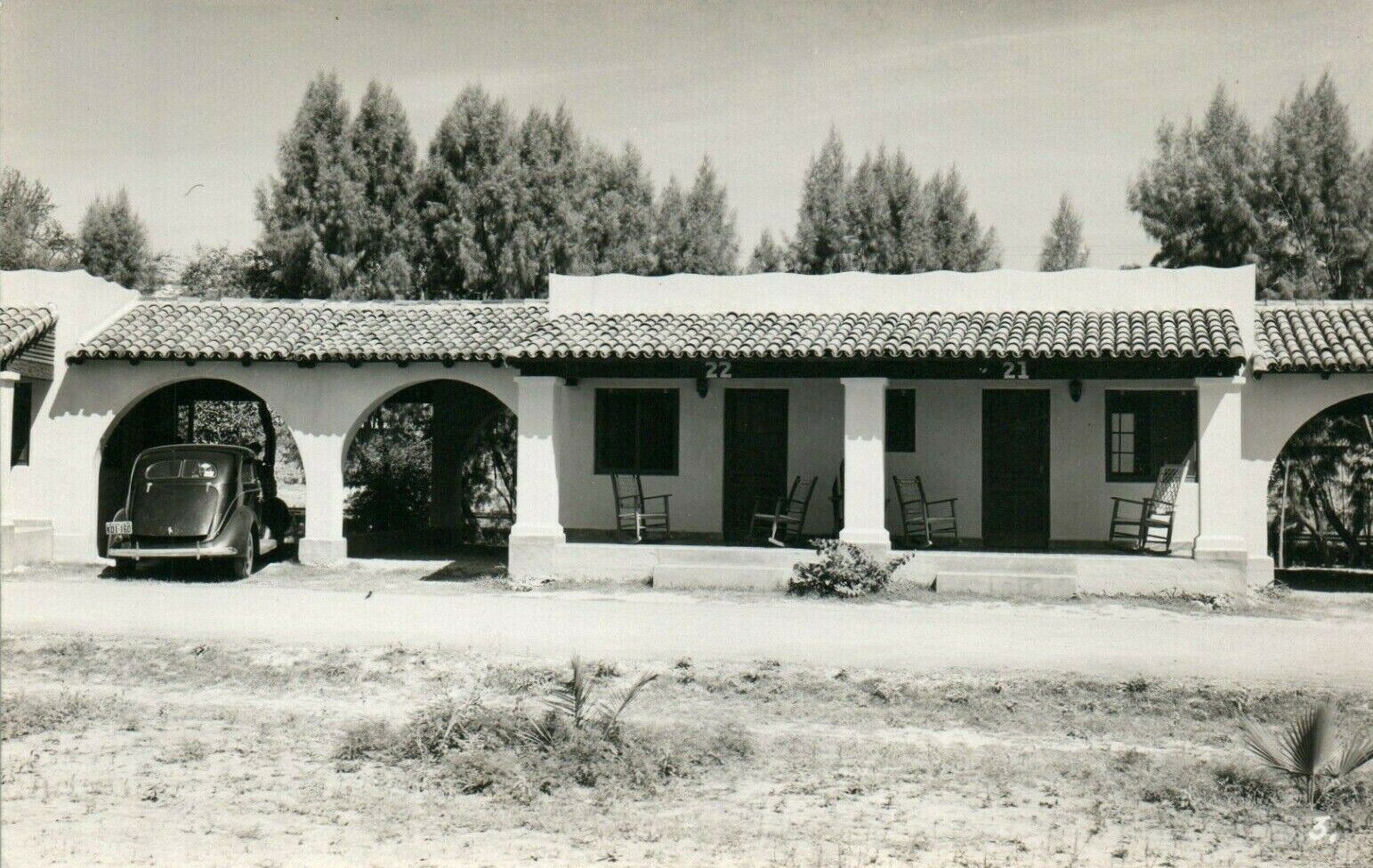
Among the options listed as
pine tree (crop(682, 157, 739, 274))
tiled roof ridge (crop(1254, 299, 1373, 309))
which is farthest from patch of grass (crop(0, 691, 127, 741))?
pine tree (crop(682, 157, 739, 274))

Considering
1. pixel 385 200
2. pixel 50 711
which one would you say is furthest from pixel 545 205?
pixel 50 711

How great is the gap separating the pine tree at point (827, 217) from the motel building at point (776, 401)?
49.0ft

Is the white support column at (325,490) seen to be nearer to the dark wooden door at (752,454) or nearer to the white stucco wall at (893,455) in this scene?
the white stucco wall at (893,455)

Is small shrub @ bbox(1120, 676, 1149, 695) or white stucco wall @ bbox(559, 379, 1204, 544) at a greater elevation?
white stucco wall @ bbox(559, 379, 1204, 544)

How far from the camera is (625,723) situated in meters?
8.00

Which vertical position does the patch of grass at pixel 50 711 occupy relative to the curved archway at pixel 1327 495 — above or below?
below

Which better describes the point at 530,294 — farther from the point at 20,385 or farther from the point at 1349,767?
the point at 1349,767

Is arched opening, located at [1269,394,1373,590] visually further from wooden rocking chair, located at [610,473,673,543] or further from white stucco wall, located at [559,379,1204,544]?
wooden rocking chair, located at [610,473,673,543]

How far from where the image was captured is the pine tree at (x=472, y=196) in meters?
30.5

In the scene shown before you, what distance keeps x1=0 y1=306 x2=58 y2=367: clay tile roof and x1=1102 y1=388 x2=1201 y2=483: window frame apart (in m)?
15.1

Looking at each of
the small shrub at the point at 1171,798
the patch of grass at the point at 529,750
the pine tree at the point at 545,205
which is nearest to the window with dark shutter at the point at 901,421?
the patch of grass at the point at 529,750

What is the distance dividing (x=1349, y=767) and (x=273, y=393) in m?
15.0

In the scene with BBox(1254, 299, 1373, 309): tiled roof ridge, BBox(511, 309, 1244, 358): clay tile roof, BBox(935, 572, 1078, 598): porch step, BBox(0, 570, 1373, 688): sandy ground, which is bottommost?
BBox(0, 570, 1373, 688): sandy ground

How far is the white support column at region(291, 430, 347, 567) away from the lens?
17453 mm
